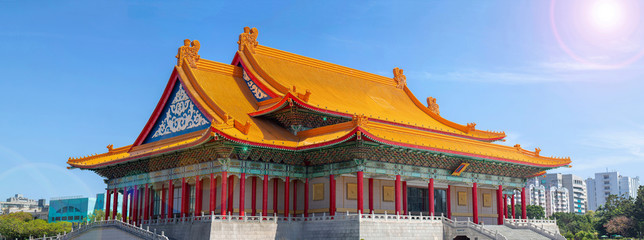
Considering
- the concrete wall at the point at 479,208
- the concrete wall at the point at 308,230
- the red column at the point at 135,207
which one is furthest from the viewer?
the red column at the point at 135,207

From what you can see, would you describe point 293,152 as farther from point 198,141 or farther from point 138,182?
point 138,182

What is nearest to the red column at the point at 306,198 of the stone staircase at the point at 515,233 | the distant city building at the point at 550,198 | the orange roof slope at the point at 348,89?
the orange roof slope at the point at 348,89

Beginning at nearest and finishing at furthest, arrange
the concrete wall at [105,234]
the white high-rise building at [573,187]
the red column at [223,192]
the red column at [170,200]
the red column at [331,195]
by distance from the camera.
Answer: the red column at [223,192], the red column at [331,195], the concrete wall at [105,234], the red column at [170,200], the white high-rise building at [573,187]

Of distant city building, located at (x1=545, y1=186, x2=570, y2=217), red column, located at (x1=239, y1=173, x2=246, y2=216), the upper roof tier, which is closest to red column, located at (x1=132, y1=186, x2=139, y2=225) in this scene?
the upper roof tier

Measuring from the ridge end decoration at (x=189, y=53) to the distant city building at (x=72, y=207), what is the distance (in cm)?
5581

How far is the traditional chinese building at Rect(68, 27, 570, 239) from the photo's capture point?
111ft

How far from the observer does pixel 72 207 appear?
9250 cm

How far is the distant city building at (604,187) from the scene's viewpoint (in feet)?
525

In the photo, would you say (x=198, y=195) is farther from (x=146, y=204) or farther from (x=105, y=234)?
(x=146, y=204)

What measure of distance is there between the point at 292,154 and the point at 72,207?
66884 mm

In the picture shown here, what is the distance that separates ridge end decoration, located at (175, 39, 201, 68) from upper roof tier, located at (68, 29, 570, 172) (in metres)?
0.06

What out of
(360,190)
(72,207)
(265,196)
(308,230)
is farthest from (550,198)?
(265,196)

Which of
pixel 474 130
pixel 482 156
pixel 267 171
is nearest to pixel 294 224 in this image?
pixel 267 171

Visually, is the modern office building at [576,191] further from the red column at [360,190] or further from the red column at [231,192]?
the red column at [231,192]
